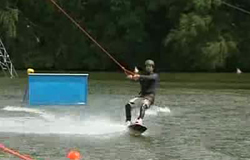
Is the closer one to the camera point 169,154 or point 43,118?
point 169,154

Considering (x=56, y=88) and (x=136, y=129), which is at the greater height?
(x=56, y=88)

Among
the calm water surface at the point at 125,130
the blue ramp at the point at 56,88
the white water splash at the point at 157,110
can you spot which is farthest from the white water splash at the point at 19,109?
the white water splash at the point at 157,110

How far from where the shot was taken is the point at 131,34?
56062 mm

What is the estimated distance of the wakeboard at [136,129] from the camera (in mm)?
15328

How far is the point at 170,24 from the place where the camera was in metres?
56.3

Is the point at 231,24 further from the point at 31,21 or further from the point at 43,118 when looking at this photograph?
the point at 43,118

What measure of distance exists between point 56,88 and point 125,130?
202 inches

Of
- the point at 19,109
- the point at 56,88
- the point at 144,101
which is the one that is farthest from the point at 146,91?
the point at 19,109

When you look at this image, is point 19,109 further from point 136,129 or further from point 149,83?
point 136,129

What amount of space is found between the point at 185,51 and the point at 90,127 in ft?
117

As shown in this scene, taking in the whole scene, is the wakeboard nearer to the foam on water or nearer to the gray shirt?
the foam on water

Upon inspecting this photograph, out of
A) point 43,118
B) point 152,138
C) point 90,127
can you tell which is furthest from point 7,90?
point 152,138

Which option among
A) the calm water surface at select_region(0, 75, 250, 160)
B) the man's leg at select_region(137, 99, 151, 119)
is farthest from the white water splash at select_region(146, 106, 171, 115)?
the man's leg at select_region(137, 99, 151, 119)

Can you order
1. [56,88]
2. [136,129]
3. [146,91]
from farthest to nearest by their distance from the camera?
[56,88] < [146,91] < [136,129]
